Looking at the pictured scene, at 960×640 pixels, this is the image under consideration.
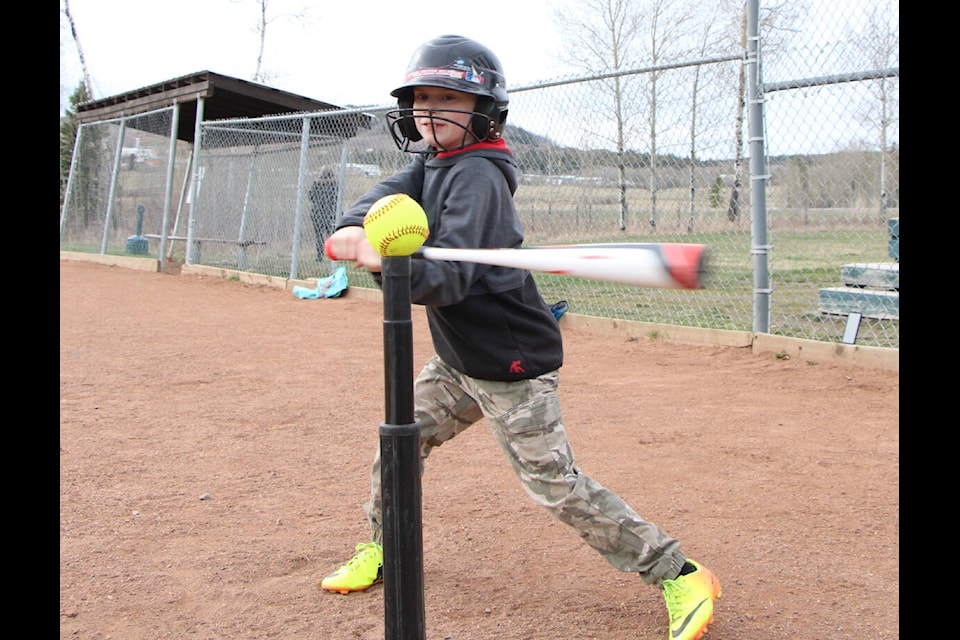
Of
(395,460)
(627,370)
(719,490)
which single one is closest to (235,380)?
(627,370)

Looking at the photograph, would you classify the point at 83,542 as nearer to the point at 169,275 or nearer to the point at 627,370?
the point at 627,370

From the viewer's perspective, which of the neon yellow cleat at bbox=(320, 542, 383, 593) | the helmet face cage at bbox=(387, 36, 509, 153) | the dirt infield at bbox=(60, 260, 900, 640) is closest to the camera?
the helmet face cage at bbox=(387, 36, 509, 153)

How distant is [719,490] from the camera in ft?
11.9

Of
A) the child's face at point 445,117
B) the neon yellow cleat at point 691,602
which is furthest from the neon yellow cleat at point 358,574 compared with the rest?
the child's face at point 445,117

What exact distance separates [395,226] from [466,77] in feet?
2.97

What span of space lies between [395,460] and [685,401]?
384 cm

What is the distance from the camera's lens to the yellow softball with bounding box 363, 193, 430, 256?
5.06 ft

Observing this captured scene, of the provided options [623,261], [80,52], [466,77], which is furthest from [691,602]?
[80,52]

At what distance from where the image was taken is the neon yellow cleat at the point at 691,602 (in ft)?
7.62

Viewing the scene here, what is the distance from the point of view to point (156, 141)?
1556 centimetres

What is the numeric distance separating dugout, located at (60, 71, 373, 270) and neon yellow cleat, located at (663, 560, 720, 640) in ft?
32.5

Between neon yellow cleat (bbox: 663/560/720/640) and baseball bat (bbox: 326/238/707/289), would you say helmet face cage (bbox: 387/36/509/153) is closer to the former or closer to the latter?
baseball bat (bbox: 326/238/707/289)

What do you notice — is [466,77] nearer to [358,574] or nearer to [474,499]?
[358,574]

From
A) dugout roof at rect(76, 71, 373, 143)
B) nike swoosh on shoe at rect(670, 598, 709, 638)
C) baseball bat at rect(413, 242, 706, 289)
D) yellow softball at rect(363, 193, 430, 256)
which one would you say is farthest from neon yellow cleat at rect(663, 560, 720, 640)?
dugout roof at rect(76, 71, 373, 143)
